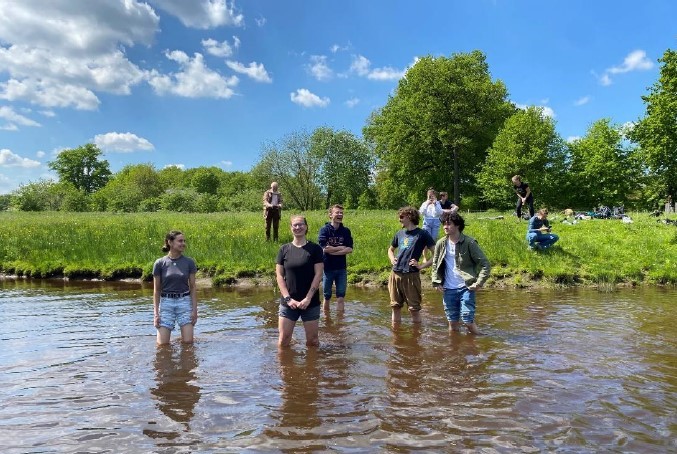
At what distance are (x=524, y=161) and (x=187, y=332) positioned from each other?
4477 centimetres

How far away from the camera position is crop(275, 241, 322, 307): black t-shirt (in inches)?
274

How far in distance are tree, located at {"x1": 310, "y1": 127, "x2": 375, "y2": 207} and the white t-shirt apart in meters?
68.6

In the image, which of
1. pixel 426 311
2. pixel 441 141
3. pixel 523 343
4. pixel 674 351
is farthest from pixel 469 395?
pixel 441 141

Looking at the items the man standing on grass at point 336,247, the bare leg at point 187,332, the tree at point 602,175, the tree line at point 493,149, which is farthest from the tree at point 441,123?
the bare leg at point 187,332

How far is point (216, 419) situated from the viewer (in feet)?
16.4

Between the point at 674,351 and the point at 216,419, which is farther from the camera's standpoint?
the point at 674,351

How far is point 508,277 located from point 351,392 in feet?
34.6

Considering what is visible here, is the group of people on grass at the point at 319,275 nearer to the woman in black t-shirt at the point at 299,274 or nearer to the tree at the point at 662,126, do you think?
the woman in black t-shirt at the point at 299,274

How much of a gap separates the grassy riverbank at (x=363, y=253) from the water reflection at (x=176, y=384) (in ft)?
25.5

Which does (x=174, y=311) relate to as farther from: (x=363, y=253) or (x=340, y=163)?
(x=340, y=163)

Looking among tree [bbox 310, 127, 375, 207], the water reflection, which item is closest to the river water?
the water reflection

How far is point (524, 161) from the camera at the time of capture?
152 feet

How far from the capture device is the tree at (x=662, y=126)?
132 feet

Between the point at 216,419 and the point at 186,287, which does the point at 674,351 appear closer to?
the point at 216,419
